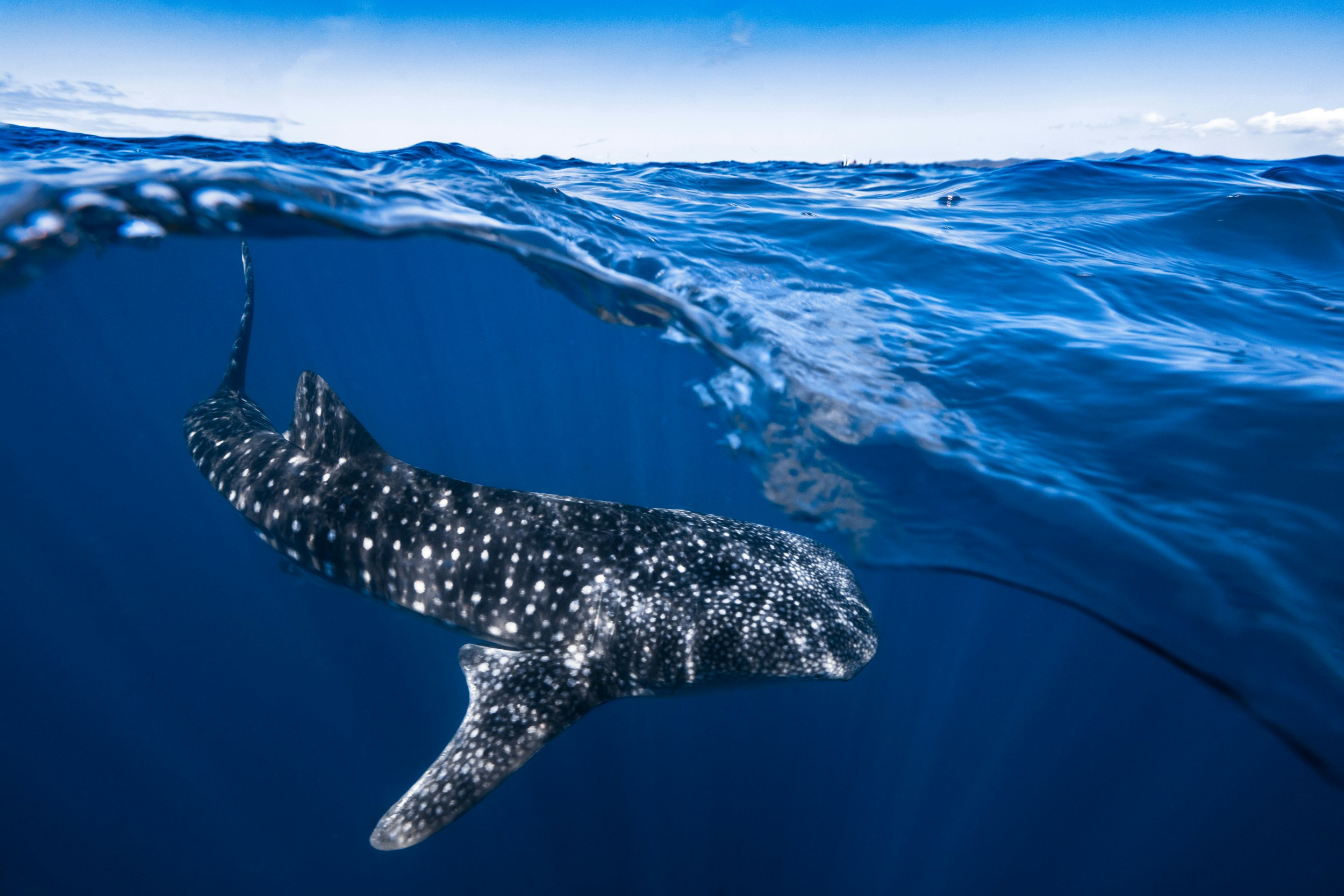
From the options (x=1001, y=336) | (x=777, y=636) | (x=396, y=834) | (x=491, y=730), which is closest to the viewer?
(x=396, y=834)

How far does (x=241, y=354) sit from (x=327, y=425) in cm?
463

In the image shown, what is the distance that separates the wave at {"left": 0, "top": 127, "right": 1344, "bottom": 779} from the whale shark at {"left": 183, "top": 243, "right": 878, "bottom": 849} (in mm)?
2758

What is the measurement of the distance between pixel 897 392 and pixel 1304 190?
34.6ft

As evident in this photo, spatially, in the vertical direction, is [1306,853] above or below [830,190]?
below

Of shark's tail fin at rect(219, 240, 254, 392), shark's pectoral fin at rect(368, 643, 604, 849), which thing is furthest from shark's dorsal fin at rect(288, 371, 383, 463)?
shark's tail fin at rect(219, 240, 254, 392)

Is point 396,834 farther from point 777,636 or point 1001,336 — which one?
point 1001,336

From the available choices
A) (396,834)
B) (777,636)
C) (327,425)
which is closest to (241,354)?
(327,425)

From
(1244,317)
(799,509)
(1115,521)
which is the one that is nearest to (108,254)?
(799,509)

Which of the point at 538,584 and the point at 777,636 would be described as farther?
the point at 538,584

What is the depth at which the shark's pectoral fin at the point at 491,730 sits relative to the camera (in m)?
4.07

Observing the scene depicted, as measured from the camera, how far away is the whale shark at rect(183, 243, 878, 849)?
Answer: 4867 millimetres

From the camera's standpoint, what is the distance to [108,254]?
38.2ft

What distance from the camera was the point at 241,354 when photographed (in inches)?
357

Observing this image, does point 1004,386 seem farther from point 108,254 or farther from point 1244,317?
point 108,254
